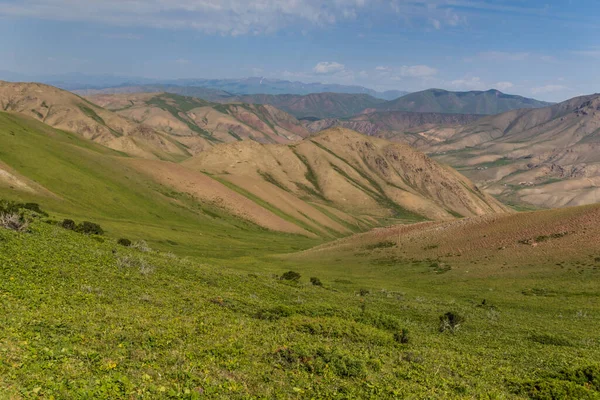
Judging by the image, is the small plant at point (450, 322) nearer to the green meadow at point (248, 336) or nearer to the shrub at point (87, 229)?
the green meadow at point (248, 336)

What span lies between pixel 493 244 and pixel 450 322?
48.4 meters

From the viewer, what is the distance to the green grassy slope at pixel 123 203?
86.8 meters

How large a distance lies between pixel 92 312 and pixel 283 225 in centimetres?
14758

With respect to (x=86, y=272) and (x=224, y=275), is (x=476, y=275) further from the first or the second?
(x=86, y=272)

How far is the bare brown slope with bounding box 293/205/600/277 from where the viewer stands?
216ft

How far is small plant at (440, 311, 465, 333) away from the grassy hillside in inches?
4.0

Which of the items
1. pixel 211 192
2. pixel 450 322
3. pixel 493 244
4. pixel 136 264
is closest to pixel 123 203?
pixel 211 192

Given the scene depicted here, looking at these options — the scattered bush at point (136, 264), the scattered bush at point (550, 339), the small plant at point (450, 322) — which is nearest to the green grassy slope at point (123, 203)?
the scattered bush at point (136, 264)

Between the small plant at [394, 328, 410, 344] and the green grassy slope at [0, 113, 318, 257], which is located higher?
the small plant at [394, 328, 410, 344]

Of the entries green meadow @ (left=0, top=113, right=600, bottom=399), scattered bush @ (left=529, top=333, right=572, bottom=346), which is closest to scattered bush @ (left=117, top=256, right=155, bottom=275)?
green meadow @ (left=0, top=113, right=600, bottom=399)

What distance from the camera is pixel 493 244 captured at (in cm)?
7575

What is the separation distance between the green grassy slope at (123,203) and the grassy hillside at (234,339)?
46.7 meters

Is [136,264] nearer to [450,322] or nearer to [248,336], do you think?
[248,336]

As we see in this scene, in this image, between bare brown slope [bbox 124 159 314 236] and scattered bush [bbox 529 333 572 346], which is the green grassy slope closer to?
bare brown slope [bbox 124 159 314 236]
